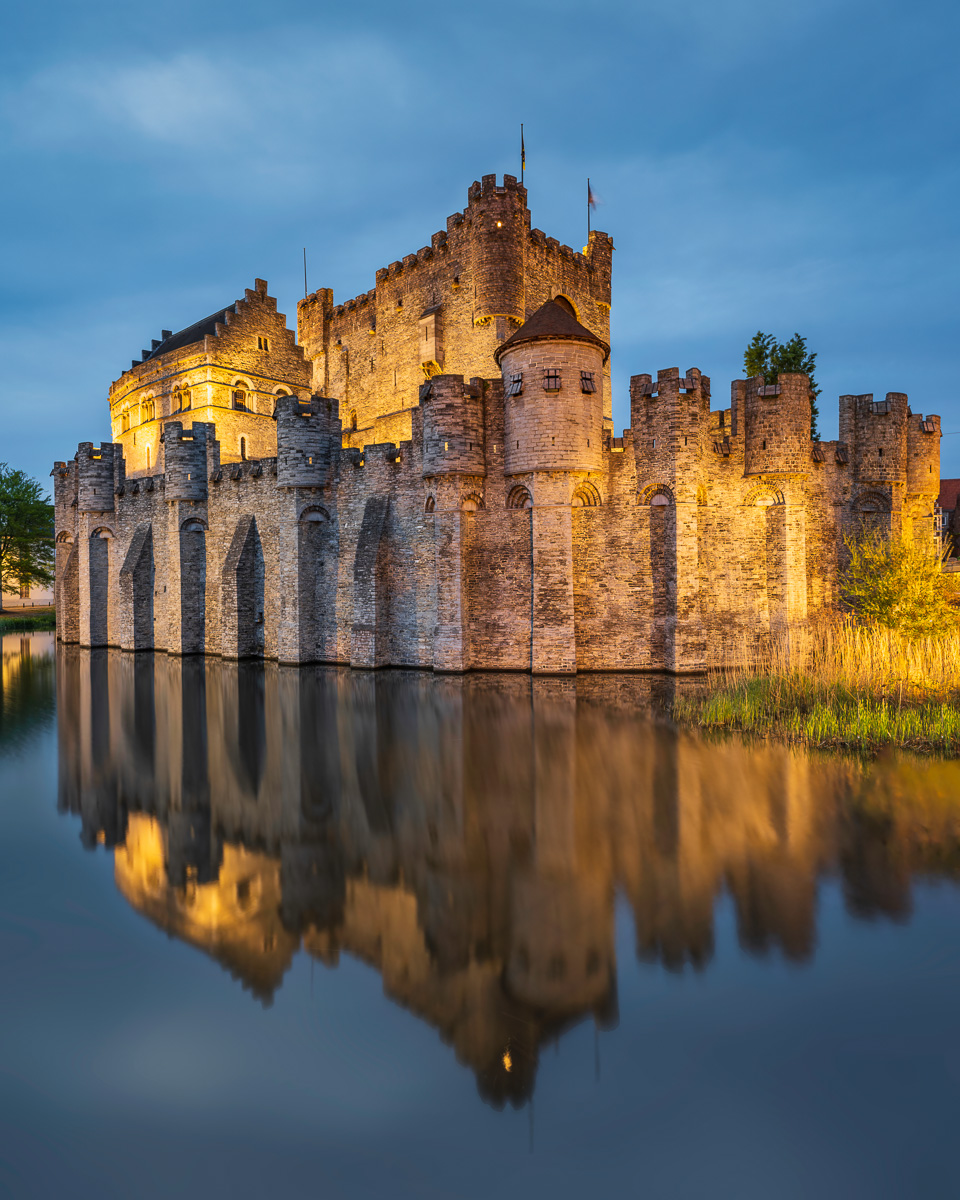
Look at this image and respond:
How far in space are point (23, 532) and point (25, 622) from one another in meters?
6.03

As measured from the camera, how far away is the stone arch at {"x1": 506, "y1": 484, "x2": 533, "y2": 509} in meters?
18.3

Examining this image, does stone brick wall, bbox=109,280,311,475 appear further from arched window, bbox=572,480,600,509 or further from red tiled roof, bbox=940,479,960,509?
red tiled roof, bbox=940,479,960,509

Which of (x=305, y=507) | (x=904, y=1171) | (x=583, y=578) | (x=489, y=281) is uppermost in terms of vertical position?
(x=489, y=281)

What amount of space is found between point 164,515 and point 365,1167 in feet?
88.5

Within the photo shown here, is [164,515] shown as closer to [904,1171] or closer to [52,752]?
[52,752]

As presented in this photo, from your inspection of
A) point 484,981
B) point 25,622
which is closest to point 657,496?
point 484,981

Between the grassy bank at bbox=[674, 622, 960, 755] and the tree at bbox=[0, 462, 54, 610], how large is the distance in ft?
155

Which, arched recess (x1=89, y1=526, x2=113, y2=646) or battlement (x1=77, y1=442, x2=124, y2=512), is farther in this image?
arched recess (x1=89, y1=526, x2=113, y2=646)

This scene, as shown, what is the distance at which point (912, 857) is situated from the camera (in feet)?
20.4

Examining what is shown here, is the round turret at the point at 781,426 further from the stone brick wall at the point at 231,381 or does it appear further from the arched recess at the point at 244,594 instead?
the stone brick wall at the point at 231,381

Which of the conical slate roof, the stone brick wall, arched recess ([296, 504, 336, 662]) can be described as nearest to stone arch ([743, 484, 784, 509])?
the conical slate roof

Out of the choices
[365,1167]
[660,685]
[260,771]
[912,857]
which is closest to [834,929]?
[912,857]

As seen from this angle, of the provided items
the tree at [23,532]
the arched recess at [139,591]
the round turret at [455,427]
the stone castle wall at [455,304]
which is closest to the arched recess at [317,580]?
the round turret at [455,427]

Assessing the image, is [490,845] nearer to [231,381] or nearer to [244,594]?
[244,594]
